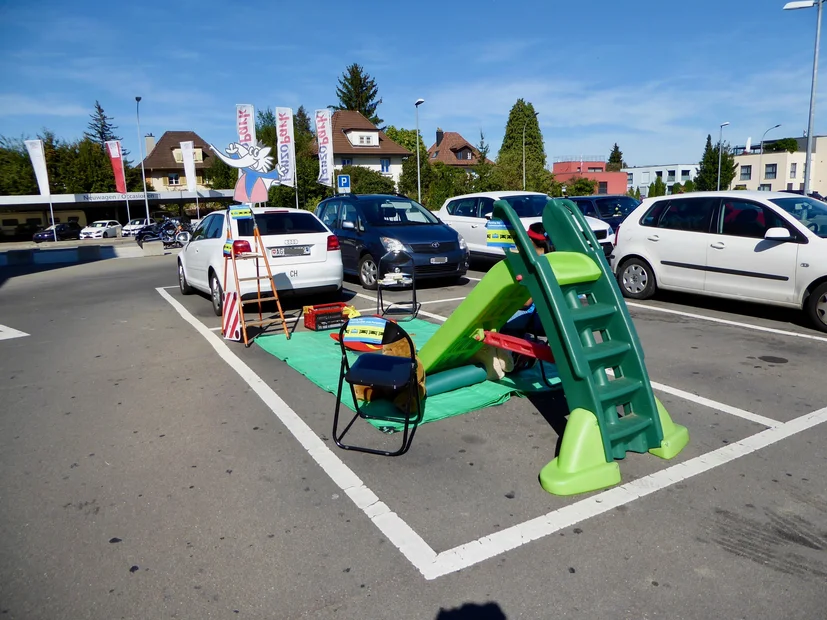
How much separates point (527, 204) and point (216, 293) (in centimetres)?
741

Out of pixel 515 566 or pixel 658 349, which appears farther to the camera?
pixel 658 349

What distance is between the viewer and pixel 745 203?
848 centimetres

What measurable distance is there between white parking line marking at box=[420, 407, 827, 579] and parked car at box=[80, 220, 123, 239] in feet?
162

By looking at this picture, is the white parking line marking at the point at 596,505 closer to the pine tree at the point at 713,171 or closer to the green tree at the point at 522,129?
the pine tree at the point at 713,171

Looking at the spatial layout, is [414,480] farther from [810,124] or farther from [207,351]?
[810,124]

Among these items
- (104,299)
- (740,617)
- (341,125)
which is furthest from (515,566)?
(341,125)

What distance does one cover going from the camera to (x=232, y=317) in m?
7.86

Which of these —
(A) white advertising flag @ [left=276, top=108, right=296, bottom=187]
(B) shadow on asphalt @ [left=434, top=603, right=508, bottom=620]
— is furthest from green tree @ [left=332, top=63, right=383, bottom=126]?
(B) shadow on asphalt @ [left=434, top=603, right=508, bottom=620]

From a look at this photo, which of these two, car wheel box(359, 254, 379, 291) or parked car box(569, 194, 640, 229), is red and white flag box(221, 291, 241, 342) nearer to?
car wheel box(359, 254, 379, 291)

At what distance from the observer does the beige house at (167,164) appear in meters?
64.1

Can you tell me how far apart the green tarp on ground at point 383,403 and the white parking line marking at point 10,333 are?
3.84 m

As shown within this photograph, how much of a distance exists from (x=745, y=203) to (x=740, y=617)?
730cm

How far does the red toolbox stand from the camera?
8.34 meters

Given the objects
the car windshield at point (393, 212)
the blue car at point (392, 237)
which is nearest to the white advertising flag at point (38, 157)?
the blue car at point (392, 237)
